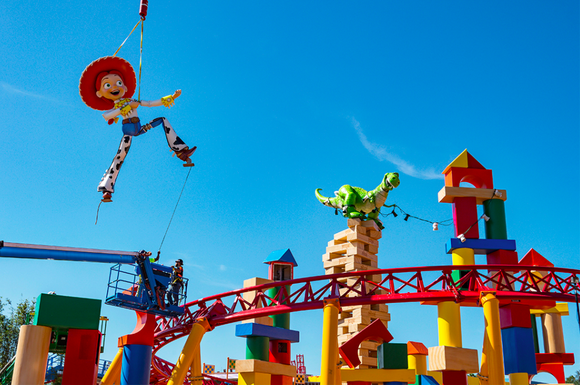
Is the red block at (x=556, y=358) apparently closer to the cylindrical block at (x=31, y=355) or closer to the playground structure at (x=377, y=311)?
the playground structure at (x=377, y=311)

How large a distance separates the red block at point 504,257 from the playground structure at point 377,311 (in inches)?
1.5

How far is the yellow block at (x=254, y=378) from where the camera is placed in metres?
19.8

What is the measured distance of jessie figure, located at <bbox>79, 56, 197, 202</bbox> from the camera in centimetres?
1650

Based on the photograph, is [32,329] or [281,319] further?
[281,319]

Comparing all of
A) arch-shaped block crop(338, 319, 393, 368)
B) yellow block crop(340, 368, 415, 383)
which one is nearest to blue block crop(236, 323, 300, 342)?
→ arch-shaped block crop(338, 319, 393, 368)

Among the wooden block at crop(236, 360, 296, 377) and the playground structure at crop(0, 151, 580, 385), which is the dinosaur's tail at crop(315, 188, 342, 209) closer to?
the playground structure at crop(0, 151, 580, 385)

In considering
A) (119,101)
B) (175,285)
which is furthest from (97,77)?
(175,285)

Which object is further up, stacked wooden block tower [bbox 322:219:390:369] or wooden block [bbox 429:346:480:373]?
stacked wooden block tower [bbox 322:219:390:369]

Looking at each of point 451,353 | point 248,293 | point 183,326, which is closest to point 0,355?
point 183,326

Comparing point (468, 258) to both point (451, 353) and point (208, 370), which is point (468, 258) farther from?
point (208, 370)

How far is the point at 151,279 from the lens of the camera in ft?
63.0

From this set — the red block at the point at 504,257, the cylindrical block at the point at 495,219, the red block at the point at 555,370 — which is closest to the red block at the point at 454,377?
the red block at the point at 504,257

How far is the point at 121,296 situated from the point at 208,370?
13502 millimetres

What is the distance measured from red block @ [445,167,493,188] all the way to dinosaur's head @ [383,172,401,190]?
1850 millimetres
